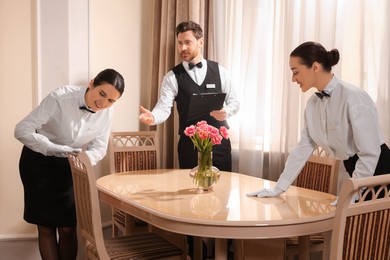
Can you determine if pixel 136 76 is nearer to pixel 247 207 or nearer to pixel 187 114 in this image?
pixel 187 114

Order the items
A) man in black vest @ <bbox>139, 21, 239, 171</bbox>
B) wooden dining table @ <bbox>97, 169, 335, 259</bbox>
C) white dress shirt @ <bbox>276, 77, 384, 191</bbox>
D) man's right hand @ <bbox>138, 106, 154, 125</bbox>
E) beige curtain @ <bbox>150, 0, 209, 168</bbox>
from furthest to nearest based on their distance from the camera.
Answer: beige curtain @ <bbox>150, 0, 209, 168</bbox>
man in black vest @ <bbox>139, 21, 239, 171</bbox>
man's right hand @ <bbox>138, 106, 154, 125</bbox>
white dress shirt @ <bbox>276, 77, 384, 191</bbox>
wooden dining table @ <bbox>97, 169, 335, 259</bbox>

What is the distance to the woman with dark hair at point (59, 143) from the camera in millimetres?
2674

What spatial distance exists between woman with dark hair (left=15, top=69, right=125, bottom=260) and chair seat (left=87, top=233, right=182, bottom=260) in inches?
19.4

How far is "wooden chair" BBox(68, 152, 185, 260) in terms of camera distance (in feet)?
7.20

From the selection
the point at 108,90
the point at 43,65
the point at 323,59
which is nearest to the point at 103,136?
the point at 108,90

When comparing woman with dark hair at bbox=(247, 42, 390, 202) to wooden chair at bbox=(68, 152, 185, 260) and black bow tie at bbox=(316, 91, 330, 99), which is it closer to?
black bow tie at bbox=(316, 91, 330, 99)

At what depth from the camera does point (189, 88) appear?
340 cm

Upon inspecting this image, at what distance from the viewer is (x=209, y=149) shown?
8.20 feet

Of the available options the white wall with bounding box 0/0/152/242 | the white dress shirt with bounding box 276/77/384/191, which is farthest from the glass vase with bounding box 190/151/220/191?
the white wall with bounding box 0/0/152/242

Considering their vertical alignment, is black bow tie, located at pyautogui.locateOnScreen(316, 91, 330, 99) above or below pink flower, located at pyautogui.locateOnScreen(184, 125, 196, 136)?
above

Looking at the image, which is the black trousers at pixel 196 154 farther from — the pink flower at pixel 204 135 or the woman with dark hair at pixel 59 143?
the pink flower at pixel 204 135

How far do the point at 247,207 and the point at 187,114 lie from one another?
1303mm

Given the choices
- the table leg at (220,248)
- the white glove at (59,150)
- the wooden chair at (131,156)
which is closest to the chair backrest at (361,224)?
the table leg at (220,248)

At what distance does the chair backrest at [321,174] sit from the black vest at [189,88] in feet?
2.46
